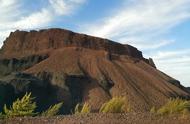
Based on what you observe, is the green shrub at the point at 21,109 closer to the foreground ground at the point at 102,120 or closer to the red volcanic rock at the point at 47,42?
the foreground ground at the point at 102,120

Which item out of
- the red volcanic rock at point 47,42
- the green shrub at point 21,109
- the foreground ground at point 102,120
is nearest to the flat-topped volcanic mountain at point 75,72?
the red volcanic rock at point 47,42

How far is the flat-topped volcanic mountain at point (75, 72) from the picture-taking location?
65.1 m

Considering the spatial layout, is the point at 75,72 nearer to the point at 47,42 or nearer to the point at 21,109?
the point at 47,42

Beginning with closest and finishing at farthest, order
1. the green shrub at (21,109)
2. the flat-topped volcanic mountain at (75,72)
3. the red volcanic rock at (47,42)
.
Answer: the green shrub at (21,109)
the flat-topped volcanic mountain at (75,72)
the red volcanic rock at (47,42)

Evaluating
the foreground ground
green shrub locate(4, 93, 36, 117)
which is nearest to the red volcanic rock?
green shrub locate(4, 93, 36, 117)

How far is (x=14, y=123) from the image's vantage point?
1856 cm

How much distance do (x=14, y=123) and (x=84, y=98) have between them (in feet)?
168

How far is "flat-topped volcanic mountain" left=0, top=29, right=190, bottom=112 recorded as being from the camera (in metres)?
65.1

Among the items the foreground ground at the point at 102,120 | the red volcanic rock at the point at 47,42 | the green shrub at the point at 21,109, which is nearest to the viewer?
the foreground ground at the point at 102,120

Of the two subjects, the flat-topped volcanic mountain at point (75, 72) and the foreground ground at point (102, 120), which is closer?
the foreground ground at point (102, 120)

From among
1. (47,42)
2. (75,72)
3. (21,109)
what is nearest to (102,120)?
(21,109)

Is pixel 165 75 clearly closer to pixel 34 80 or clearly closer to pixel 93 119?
pixel 34 80

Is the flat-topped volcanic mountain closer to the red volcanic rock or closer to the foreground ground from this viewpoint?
the red volcanic rock

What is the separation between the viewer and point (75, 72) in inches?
3014
